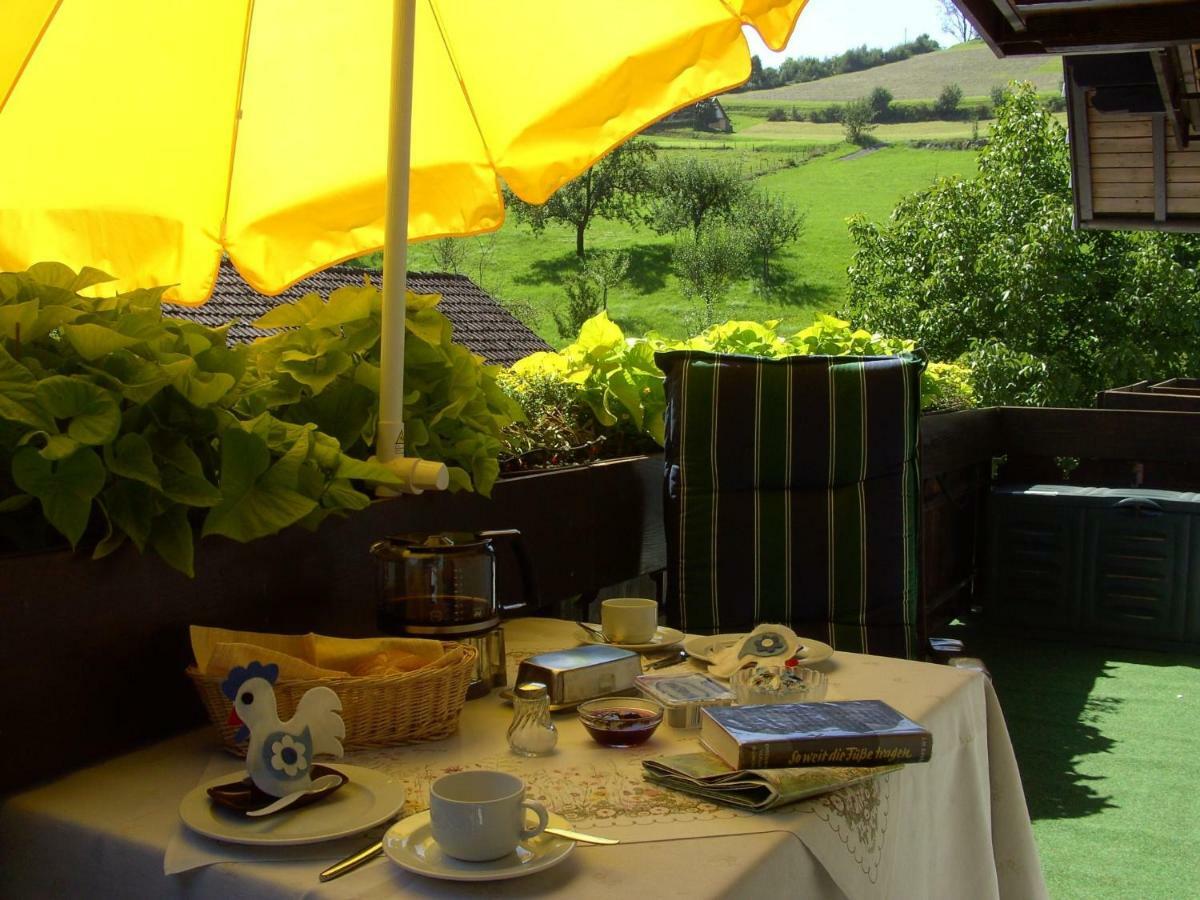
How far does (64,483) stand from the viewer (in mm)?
1086

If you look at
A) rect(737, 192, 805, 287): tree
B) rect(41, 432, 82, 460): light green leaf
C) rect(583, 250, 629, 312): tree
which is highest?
rect(737, 192, 805, 287): tree

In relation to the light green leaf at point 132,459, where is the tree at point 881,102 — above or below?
above

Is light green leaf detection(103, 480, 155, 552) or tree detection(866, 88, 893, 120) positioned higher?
tree detection(866, 88, 893, 120)

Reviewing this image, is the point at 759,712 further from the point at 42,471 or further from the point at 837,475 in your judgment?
the point at 837,475

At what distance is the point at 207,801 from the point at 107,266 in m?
0.95

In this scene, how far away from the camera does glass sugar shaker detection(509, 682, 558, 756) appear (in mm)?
1171

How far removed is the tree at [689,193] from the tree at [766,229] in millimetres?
773

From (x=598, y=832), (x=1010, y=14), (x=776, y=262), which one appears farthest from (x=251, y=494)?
(x=776, y=262)

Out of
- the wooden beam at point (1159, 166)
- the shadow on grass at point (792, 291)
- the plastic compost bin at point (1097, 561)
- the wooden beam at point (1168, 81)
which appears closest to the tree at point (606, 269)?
the shadow on grass at point (792, 291)

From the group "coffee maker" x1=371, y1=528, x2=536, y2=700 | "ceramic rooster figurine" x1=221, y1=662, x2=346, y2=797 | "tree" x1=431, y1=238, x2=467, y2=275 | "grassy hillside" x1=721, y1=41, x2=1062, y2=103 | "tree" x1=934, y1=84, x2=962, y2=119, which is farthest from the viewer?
"grassy hillside" x1=721, y1=41, x2=1062, y2=103

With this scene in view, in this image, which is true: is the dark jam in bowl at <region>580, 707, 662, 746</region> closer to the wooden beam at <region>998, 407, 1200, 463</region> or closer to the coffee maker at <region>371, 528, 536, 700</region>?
the coffee maker at <region>371, 528, 536, 700</region>

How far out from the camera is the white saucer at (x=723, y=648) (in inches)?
60.7

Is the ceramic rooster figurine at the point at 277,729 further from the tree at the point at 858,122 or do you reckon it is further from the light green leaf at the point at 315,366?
the tree at the point at 858,122

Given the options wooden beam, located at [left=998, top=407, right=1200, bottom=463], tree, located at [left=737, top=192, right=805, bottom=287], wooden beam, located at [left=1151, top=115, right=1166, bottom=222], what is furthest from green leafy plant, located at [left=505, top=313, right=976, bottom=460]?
tree, located at [left=737, top=192, right=805, bottom=287]
